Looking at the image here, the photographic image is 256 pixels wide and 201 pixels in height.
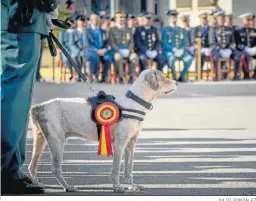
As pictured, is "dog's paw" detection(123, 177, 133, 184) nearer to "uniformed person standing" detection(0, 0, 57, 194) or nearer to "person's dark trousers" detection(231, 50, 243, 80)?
"uniformed person standing" detection(0, 0, 57, 194)

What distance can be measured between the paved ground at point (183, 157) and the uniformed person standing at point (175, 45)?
2.69 metres

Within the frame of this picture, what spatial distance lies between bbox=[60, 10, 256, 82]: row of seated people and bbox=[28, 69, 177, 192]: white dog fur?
15.8 ft

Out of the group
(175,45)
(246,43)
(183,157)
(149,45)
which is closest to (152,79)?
(183,157)

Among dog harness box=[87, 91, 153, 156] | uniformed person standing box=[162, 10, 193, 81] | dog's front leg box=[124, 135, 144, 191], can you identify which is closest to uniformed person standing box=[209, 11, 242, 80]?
uniformed person standing box=[162, 10, 193, 81]

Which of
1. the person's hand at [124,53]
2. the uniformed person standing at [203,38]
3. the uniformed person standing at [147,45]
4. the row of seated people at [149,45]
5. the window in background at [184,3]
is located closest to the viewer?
the window in background at [184,3]

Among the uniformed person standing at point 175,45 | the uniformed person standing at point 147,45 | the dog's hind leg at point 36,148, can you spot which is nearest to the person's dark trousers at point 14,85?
the dog's hind leg at point 36,148

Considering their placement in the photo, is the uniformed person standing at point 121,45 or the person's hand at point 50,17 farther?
the uniformed person standing at point 121,45

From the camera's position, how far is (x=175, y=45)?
11938 millimetres

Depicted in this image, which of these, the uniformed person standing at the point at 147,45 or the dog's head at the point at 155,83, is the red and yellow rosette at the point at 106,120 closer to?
the dog's head at the point at 155,83

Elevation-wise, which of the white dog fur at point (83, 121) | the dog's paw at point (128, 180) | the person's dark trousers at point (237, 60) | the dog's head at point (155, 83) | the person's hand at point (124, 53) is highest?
the person's hand at point (124, 53)

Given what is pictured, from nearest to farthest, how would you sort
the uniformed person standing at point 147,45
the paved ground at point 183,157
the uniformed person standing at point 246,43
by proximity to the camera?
1. the paved ground at point 183,157
2. the uniformed person standing at point 246,43
3. the uniformed person standing at point 147,45

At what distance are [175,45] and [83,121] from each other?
7637mm

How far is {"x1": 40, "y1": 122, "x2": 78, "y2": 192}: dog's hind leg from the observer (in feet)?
14.2

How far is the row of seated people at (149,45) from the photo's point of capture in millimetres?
9992
